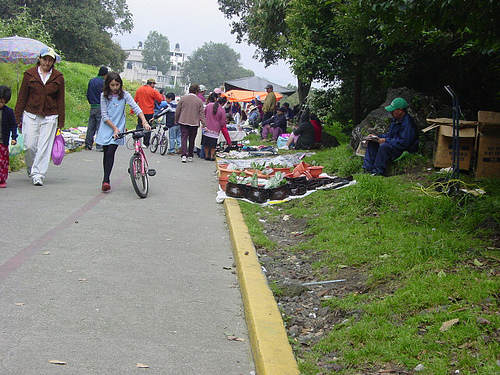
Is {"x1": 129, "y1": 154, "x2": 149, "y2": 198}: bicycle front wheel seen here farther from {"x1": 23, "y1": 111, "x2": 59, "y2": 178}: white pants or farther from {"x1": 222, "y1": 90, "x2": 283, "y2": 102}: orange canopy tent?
{"x1": 222, "y1": 90, "x2": 283, "y2": 102}: orange canopy tent

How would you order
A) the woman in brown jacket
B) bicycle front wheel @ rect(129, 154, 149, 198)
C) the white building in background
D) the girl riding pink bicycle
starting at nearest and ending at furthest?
bicycle front wheel @ rect(129, 154, 149, 198) → the girl riding pink bicycle → the woman in brown jacket → the white building in background

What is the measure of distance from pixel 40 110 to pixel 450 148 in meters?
6.78

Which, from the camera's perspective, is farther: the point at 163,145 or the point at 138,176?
the point at 163,145

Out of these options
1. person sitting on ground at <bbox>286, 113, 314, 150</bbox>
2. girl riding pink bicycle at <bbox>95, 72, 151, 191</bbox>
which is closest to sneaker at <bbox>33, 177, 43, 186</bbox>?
girl riding pink bicycle at <bbox>95, 72, 151, 191</bbox>

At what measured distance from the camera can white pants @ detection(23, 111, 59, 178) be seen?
9727 mm

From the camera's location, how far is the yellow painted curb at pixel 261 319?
149 inches

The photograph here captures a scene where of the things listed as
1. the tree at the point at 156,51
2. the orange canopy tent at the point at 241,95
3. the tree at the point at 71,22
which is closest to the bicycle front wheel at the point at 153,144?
the orange canopy tent at the point at 241,95

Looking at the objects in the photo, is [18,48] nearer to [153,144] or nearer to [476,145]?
[153,144]

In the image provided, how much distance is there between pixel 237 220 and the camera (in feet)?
26.6

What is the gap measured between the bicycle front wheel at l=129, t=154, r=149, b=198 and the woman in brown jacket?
62.3 inches

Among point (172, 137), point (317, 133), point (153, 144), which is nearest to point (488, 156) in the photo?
point (317, 133)

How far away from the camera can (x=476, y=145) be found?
9.38 m

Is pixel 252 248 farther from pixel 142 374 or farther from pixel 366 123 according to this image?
pixel 366 123

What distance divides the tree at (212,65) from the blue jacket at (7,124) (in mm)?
153346
